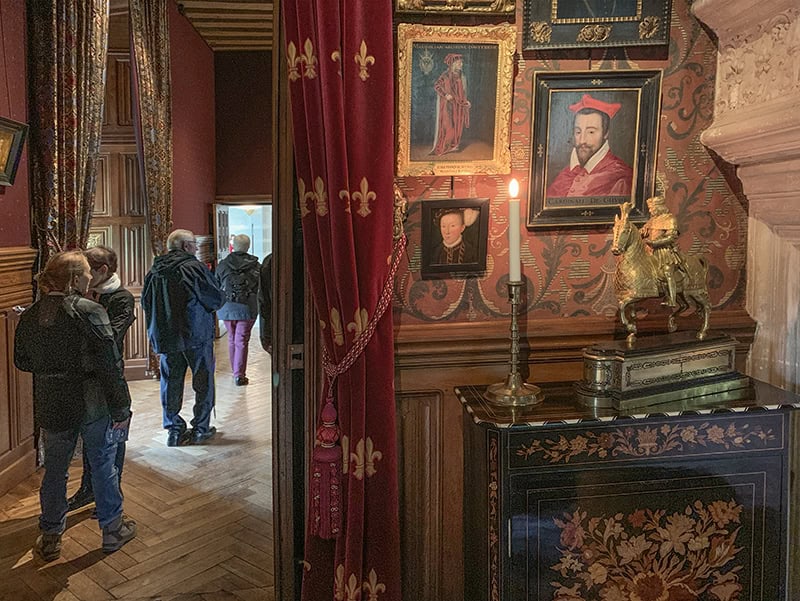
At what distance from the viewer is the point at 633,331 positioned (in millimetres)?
2033

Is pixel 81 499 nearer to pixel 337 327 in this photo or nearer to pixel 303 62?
pixel 337 327

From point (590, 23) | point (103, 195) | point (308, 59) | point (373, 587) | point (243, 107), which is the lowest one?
point (373, 587)

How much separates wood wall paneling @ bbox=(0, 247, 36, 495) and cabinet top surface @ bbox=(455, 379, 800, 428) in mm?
2710

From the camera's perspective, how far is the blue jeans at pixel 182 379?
13.8 ft

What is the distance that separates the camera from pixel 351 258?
6.46ft

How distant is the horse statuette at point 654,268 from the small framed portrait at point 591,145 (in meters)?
0.13

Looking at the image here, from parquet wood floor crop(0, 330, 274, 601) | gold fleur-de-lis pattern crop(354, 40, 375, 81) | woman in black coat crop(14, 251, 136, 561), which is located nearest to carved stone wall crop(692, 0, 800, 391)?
gold fleur-de-lis pattern crop(354, 40, 375, 81)

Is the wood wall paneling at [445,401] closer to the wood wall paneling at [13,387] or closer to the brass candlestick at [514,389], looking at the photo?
the brass candlestick at [514,389]

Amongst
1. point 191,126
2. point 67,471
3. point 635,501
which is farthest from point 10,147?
point 191,126

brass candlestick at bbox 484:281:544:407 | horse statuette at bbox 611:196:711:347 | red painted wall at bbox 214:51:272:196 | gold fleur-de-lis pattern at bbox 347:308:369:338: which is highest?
red painted wall at bbox 214:51:272:196

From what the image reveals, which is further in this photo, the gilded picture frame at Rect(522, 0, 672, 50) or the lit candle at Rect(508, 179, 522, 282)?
the gilded picture frame at Rect(522, 0, 672, 50)

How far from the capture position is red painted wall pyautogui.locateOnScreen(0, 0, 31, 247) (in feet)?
11.5

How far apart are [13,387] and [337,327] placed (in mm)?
2488

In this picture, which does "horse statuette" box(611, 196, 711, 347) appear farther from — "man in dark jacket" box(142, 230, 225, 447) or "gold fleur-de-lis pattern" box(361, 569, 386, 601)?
"man in dark jacket" box(142, 230, 225, 447)
